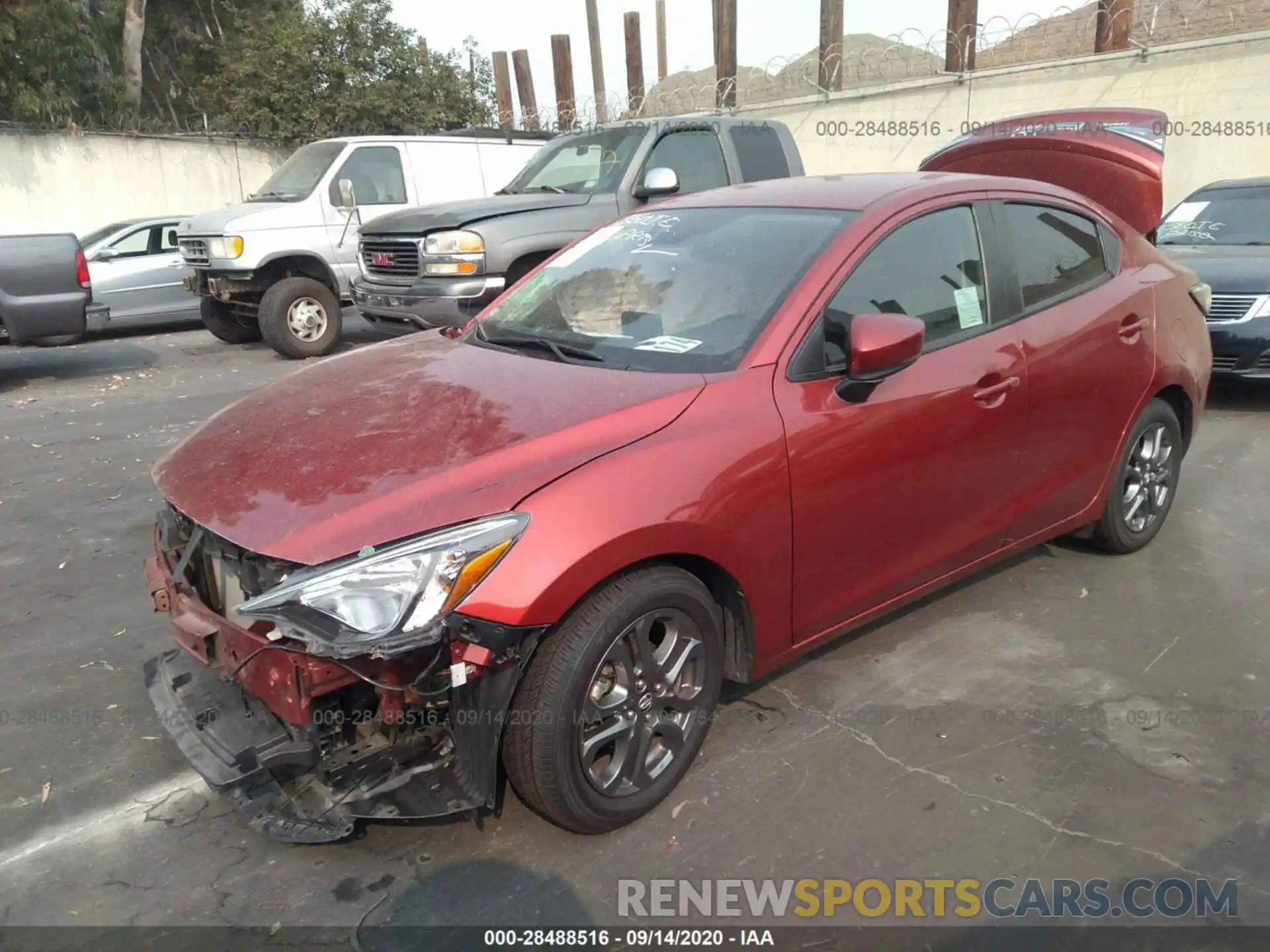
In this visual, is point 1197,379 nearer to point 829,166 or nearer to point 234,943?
point 234,943

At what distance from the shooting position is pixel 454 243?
7844 millimetres

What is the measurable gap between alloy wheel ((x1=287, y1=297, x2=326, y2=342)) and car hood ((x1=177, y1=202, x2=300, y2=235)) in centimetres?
82

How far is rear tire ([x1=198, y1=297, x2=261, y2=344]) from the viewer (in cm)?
1130

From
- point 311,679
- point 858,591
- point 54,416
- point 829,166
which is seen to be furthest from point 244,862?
point 829,166

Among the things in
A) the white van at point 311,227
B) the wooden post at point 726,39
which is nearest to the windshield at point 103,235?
the white van at point 311,227

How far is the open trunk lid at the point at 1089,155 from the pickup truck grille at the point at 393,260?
430 cm

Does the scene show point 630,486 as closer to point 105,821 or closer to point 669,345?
point 669,345

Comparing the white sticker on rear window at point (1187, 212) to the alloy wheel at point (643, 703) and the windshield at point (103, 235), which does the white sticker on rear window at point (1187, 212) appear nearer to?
the alloy wheel at point (643, 703)

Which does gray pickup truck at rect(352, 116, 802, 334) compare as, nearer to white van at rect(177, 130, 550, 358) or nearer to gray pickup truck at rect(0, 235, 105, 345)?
white van at rect(177, 130, 550, 358)

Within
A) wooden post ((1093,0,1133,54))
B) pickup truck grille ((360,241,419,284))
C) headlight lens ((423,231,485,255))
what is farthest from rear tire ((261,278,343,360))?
wooden post ((1093,0,1133,54))

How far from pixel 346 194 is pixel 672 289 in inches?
287

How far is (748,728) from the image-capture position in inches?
132

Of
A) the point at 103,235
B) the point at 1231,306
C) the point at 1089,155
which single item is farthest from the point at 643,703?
the point at 103,235

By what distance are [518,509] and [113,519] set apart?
3956mm
